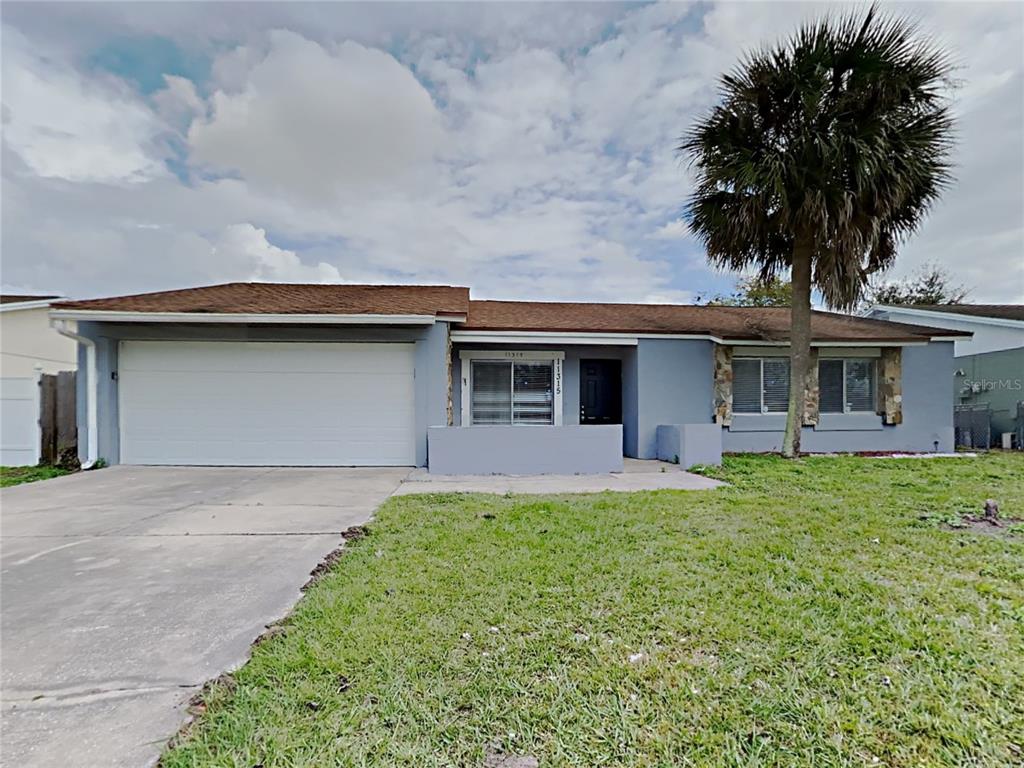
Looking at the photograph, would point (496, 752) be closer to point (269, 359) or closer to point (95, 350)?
point (269, 359)

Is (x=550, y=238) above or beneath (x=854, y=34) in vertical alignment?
beneath

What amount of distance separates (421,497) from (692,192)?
8.17 metres

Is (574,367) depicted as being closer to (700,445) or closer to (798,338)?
(700,445)

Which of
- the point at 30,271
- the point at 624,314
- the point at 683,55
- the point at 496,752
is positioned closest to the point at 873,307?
the point at 624,314

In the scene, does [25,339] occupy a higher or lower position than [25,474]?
higher

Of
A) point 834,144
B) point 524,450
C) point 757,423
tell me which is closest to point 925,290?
point 757,423

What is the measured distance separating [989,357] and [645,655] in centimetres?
1737

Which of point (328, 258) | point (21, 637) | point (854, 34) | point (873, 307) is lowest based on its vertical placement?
point (21, 637)

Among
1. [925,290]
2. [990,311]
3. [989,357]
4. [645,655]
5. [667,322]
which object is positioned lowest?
→ [645,655]

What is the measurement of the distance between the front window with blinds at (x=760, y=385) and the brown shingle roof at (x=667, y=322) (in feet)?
2.32

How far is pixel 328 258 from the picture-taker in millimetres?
16156

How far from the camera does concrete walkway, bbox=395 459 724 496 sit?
7094mm

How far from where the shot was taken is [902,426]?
1129 cm

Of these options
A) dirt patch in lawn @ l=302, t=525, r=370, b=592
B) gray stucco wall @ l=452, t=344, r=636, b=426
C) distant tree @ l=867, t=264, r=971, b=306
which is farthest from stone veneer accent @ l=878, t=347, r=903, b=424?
distant tree @ l=867, t=264, r=971, b=306
